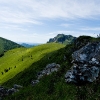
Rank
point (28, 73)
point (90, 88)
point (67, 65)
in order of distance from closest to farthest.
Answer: point (90, 88) → point (67, 65) → point (28, 73)

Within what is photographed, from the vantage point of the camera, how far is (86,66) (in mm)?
44594

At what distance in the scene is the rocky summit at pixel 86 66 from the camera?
4334 centimetres

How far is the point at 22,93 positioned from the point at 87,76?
51.5ft

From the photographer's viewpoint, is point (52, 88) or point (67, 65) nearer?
point (52, 88)

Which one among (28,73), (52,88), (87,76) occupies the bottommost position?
(28,73)

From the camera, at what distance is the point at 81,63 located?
152 feet

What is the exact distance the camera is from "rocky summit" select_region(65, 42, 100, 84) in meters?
43.3

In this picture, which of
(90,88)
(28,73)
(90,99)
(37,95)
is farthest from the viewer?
(28,73)

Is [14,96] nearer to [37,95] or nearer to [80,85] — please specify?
[37,95]

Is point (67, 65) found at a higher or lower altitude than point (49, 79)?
higher

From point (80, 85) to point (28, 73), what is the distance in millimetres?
74324

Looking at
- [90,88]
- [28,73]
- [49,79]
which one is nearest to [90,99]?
[90,88]

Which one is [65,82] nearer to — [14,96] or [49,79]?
[49,79]

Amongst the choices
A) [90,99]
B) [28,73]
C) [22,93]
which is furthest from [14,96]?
[28,73]
